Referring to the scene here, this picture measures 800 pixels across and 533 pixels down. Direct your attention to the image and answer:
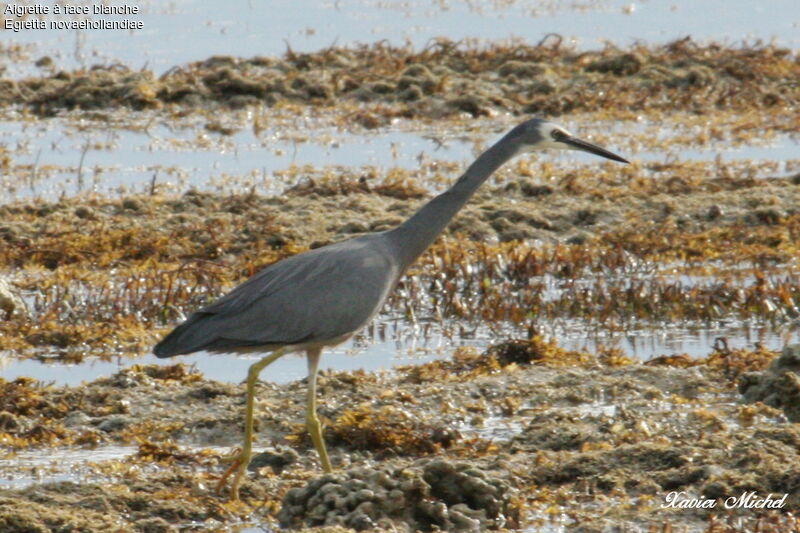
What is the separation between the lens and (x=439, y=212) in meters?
7.98

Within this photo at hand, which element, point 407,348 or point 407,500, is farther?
point 407,348

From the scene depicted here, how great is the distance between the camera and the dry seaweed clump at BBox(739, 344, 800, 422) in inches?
323

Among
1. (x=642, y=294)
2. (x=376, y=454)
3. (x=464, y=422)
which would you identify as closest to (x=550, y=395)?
(x=464, y=422)

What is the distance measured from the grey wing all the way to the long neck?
9.7 inches

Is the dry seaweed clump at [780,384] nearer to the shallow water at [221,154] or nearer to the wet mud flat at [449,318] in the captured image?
the wet mud flat at [449,318]

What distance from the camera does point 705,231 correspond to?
43.2 ft

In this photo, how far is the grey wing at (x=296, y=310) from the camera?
751cm

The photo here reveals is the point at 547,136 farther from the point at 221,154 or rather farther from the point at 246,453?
the point at 221,154

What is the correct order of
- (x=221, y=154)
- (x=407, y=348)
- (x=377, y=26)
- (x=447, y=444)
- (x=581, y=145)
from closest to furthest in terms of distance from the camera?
1. (x=447, y=444)
2. (x=581, y=145)
3. (x=407, y=348)
4. (x=221, y=154)
5. (x=377, y=26)

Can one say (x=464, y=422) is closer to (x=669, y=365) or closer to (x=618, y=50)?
(x=669, y=365)

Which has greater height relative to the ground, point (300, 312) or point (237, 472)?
point (300, 312)

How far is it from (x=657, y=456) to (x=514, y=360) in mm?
2548
